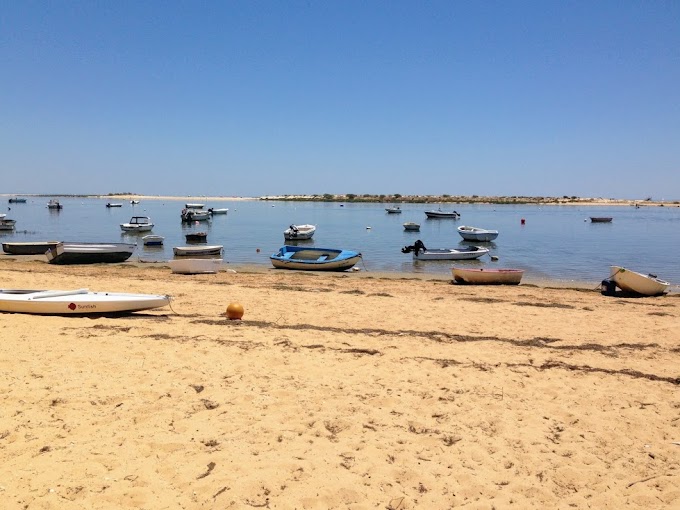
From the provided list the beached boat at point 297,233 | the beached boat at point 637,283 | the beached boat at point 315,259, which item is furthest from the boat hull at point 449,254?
the beached boat at point 297,233

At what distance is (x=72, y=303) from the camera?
36.4 feet

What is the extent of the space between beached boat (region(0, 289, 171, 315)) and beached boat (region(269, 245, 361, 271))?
544 inches

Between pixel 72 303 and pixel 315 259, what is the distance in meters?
16.5

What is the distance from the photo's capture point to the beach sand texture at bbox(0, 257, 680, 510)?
4672 mm

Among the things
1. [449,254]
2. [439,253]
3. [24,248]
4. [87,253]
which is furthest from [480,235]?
[24,248]

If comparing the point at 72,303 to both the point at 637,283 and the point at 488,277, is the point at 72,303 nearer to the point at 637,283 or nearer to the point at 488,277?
the point at 488,277

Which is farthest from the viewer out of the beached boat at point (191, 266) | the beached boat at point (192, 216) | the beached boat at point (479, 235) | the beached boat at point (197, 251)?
the beached boat at point (192, 216)

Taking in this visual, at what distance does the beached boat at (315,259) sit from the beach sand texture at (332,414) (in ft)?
43.2

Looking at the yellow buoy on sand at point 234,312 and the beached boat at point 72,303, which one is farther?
the yellow buoy on sand at point 234,312

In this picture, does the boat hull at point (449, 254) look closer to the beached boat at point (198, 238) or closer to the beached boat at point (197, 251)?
the beached boat at point (197, 251)

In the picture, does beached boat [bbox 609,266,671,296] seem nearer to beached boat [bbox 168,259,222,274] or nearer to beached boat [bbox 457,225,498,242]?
beached boat [bbox 168,259,222,274]

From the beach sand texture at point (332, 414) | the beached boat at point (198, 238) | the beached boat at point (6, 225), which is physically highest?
the beach sand texture at point (332, 414)

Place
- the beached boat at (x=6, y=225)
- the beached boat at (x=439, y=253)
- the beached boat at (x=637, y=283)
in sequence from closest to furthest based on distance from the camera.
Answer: the beached boat at (x=637, y=283) < the beached boat at (x=439, y=253) < the beached boat at (x=6, y=225)

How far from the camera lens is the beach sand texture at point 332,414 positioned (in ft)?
15.3
